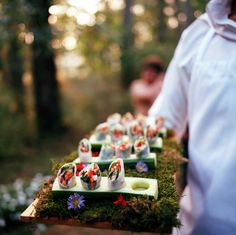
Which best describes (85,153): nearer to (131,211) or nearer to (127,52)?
(131,211)

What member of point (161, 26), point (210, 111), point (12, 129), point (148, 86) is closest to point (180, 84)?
point (210, 111)

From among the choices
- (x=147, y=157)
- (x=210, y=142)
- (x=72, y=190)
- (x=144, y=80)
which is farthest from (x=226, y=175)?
(x=144, y=80)

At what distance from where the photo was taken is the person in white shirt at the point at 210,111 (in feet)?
6.04

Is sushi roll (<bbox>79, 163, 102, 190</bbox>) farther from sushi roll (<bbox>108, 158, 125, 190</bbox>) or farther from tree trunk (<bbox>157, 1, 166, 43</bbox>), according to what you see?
tree trunk (<bbox>157, 1, 166, 43</bbox>)

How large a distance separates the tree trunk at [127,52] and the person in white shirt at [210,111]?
8.72m

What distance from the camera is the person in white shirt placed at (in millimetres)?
1841

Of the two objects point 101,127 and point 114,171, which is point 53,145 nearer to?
point 101,127

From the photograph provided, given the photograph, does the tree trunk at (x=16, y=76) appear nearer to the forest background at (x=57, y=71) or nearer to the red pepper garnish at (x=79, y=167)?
the forest background at (x=57, y=71)

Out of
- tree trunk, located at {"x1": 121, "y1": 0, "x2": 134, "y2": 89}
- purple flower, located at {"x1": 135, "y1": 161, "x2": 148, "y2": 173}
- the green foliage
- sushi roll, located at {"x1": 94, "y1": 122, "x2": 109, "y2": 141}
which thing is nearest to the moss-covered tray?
purple flower, located at {"x1": 135, "y1": 161, "x2": 148, "y2": 173}

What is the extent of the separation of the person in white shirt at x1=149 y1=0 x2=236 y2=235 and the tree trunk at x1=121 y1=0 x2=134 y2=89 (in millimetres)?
8721

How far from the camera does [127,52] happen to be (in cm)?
1090

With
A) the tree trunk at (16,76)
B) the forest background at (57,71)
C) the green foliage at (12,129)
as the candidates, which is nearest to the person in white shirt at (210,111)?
the forest background at (57,71)

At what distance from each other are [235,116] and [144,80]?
18.1ft

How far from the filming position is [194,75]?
2105 millimetres
